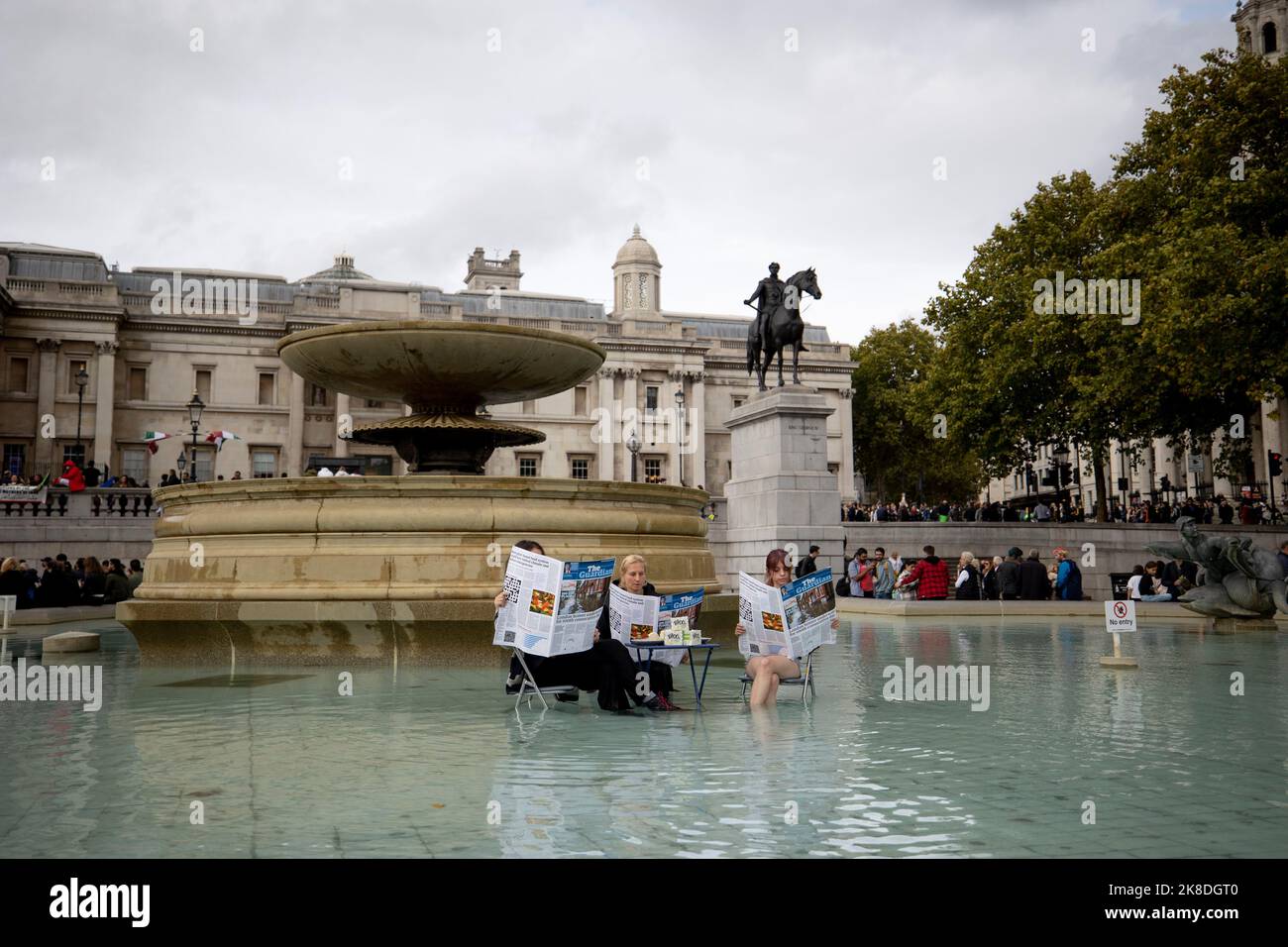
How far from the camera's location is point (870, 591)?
23.0 meters

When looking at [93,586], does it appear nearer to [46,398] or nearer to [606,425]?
[46,398]

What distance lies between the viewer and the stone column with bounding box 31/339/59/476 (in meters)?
53.0

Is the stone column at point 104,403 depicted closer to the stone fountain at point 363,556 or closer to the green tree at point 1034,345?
the green tree at point 1034,345

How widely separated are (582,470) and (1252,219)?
40589 millimetres

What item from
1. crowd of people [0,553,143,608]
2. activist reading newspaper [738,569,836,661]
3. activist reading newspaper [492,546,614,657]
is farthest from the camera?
crowd of people [0,553,143,608]

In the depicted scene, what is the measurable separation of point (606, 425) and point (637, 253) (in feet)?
40.5

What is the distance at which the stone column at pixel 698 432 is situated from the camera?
64062 mm

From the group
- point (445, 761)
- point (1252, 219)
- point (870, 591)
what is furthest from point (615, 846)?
point (1252, 219)

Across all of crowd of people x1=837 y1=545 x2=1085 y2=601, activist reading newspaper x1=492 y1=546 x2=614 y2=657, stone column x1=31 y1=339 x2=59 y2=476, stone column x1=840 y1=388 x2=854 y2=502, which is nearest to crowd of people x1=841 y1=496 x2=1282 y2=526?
crowd of people x1=837 y1=545 x2=1085 y2=601

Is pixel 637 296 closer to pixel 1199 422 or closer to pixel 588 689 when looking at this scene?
pixel 1199 422

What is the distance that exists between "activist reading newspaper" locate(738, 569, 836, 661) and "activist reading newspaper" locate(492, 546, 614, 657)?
114 cm

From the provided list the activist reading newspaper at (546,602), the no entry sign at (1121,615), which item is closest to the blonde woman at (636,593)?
the activist reading newspaper at (546,602)

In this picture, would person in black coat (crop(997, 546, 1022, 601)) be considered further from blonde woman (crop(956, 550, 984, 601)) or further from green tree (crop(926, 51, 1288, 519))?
green tree (crop(926, 51, 1288, 519))
